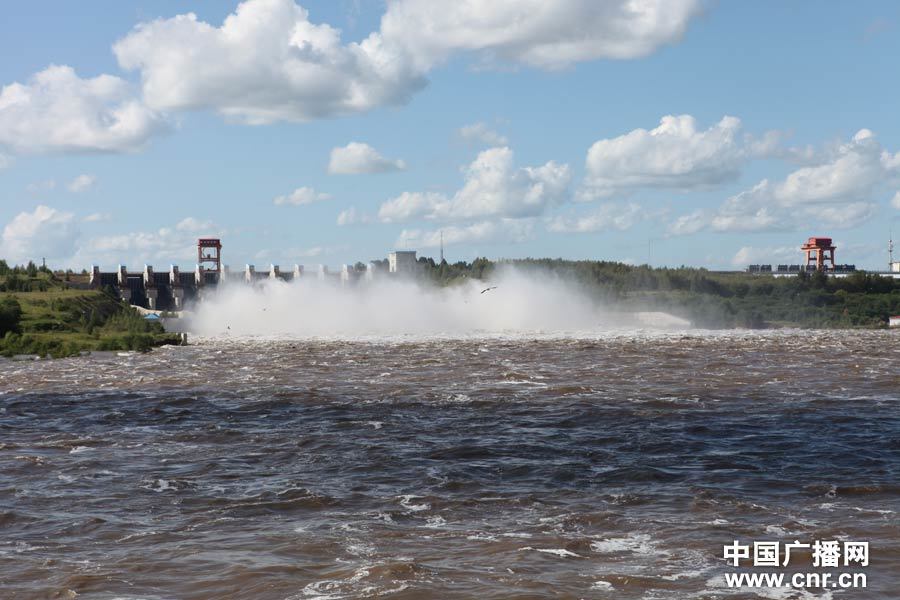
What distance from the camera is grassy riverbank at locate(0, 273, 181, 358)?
9149cm

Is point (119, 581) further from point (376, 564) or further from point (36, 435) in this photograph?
point (36, 435)

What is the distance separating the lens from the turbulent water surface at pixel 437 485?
65.4ft

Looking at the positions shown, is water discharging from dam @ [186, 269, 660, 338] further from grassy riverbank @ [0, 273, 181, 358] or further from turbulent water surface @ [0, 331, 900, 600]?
turbulent water surface @ [0, 331, 900, 600]

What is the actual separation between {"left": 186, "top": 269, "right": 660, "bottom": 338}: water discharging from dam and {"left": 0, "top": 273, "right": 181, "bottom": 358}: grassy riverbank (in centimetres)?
1882

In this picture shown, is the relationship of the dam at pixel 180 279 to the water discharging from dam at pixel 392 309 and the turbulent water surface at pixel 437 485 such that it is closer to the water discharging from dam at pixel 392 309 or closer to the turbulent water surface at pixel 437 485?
the water discharging from dam at pixel 392 309

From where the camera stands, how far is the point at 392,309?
557ft

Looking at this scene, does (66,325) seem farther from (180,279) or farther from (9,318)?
(180,279)

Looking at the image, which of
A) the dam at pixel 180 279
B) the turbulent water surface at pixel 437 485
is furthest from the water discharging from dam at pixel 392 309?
the turbulent water surface at pixel 437 485

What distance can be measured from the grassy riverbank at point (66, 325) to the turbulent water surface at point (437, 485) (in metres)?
36.1

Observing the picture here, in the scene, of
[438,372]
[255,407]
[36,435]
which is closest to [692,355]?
[438,372]

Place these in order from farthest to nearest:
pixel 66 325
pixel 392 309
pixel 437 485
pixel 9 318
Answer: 1. pixel 392 309
2. pixel 66 325
3. pixel 9 318
4. pixel 437 485

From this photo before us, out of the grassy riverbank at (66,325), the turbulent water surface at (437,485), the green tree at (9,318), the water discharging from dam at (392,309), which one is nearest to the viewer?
the turbulent water surface at (437,485)

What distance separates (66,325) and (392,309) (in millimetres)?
66595

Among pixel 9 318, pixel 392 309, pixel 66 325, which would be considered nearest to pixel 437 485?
pixel 9 318
